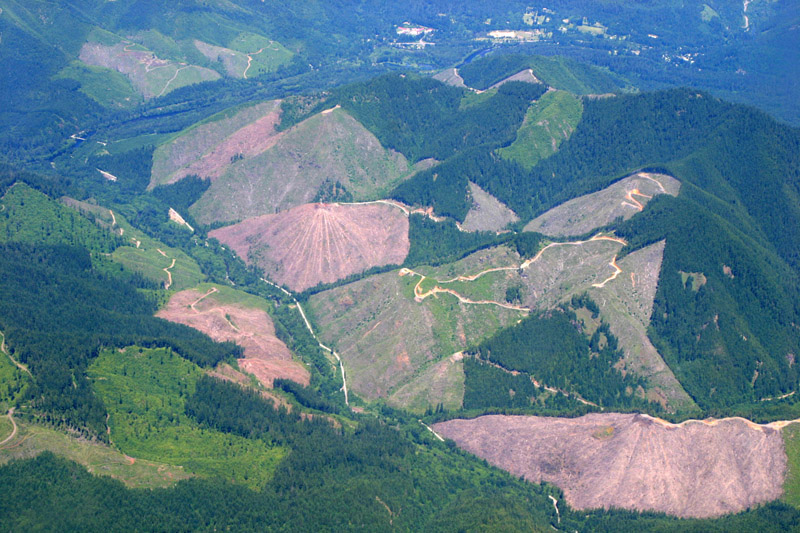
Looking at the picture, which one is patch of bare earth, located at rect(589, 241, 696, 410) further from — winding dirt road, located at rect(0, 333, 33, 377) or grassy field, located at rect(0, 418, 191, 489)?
winding dirt road, located at rect(0, 333, 33, 377)

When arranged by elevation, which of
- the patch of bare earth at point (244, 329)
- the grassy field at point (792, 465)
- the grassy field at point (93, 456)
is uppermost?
the grassy field at point (792, 465)

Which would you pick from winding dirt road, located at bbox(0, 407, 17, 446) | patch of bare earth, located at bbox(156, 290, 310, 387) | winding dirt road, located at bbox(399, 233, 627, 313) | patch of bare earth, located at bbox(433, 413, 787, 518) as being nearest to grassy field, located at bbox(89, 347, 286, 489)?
winding dirt road, located at bbox(0, 407, 17, 446)

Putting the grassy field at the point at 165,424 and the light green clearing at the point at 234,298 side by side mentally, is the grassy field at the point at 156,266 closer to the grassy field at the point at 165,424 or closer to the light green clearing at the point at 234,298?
the light green clearing at the point at 234,298

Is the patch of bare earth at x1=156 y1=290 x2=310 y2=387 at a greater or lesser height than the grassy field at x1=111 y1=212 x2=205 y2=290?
greater

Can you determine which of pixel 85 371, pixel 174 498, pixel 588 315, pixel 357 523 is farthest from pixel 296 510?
pixel 588 315

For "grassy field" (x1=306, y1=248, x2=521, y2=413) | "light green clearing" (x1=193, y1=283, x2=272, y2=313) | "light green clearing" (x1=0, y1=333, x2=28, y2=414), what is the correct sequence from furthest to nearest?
1. "light green clearing" (x1=193, y1=283, x2=272, y2=313)
2. "grassy field" (x1=306, y1=248, x2=521, y2=413)
3. "light green clearing" (x1=0, y1=333, x2=28, y2=414)

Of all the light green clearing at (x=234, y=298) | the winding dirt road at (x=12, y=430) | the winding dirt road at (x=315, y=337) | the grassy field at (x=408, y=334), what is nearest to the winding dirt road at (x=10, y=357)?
the winding dirt road at (x=12, y=430)
